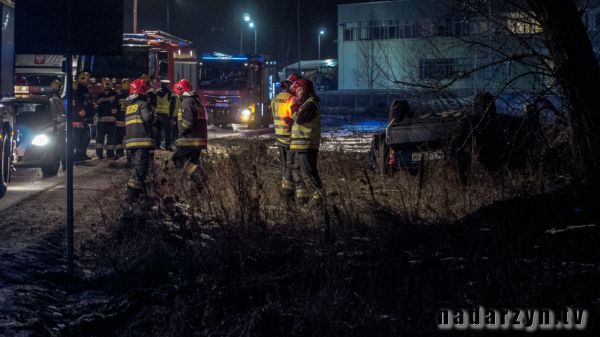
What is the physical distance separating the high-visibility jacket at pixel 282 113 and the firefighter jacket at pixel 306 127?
45 cm

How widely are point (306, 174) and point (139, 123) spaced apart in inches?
105

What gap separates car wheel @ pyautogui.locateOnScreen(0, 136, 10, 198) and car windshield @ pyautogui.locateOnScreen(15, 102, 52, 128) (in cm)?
216

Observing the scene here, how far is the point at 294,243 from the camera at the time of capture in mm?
7996

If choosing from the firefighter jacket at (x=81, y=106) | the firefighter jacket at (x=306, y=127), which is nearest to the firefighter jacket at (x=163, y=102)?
the firefighter jacket at (x=81, y=106)

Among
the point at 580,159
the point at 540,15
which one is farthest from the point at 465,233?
the point at 540,15

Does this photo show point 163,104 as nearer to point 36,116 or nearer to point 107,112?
point 107,112

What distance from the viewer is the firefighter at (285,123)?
11914mm

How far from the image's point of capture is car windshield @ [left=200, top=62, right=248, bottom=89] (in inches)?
1286

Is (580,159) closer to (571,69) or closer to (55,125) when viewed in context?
(571,69)

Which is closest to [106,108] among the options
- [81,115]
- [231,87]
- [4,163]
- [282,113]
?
[81,115]

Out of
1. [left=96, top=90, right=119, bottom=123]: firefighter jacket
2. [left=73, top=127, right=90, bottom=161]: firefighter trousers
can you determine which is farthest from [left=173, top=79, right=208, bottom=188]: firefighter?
[left=73, top=127, right=90, bottom=161]: firefighter trousers

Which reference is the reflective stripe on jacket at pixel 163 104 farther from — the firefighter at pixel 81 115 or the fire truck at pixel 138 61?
the fire truck at pixel 138 61

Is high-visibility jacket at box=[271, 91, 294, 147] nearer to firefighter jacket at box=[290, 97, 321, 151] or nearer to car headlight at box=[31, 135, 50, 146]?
firefighter jacket at box=[290, 97, 321, 151]
